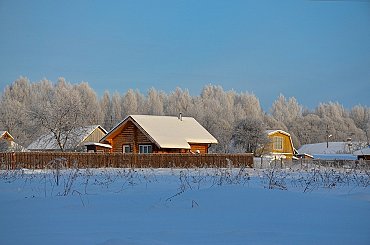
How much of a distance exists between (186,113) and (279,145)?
22385mm

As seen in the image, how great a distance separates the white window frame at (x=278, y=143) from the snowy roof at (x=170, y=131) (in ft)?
55.1

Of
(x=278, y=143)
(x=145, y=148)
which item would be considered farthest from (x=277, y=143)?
(x=145, y=148)

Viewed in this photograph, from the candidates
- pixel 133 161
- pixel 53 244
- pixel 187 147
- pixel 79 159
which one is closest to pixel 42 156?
pixel 79 159

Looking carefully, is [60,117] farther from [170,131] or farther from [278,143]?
[278,143]

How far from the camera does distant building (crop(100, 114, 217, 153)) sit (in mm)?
35125

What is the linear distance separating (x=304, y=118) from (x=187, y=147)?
56759 millimetres

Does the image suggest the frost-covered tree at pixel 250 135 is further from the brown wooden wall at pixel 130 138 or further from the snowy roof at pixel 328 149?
the snowy roof at pixel 328 149

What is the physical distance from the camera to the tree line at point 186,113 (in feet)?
167

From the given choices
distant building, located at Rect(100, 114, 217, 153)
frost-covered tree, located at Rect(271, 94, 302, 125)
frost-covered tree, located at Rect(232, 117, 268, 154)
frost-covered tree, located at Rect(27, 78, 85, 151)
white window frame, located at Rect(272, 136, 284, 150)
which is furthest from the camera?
frost-covered tree, located at Rect(271, 94, 302, 125)

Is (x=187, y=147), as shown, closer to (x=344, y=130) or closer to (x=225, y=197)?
(x=225, y=197)

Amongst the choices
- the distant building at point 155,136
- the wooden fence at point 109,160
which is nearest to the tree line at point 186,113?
the distant building at point 155,136

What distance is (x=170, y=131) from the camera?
37406 millimetres

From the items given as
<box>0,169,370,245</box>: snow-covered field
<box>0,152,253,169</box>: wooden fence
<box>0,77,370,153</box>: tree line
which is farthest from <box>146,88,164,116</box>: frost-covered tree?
<box>0,169,370,245</box>: snow-covered field

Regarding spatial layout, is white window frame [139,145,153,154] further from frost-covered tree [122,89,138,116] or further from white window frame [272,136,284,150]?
frost-covered tree [122,89,138,116]
